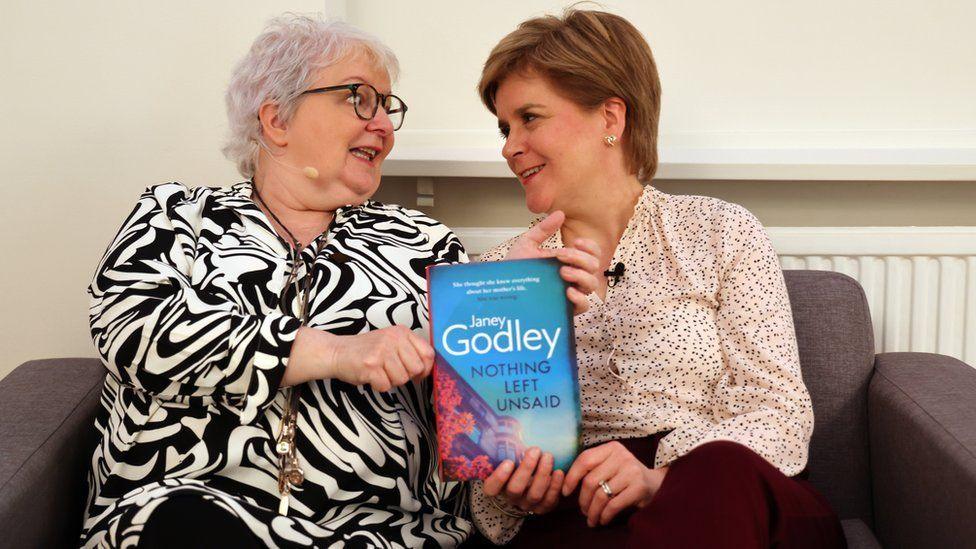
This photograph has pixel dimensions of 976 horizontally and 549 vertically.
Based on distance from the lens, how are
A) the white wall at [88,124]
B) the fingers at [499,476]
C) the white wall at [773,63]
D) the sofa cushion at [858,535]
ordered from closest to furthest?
the fingers at [499,476] → the sofa cushion at [858,535] → the white wall at [88,124] → the white wall at [773,63]

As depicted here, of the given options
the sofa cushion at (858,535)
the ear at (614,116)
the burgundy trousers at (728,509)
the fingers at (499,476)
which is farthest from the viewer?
the ear at (614,116)

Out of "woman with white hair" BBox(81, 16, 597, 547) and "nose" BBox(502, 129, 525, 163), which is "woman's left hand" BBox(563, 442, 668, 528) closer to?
"woman with white hair" BBox(81, 16, 597, 547)

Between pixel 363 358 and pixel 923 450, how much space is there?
0.90 meters

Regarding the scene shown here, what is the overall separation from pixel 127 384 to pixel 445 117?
1090 millimetres

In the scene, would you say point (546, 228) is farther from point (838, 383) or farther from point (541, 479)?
point (838, 383)

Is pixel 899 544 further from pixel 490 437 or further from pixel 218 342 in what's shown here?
pixel 218 342

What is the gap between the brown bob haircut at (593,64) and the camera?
61.5 inches

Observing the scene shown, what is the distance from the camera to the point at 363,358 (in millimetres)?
1279

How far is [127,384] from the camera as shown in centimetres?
140

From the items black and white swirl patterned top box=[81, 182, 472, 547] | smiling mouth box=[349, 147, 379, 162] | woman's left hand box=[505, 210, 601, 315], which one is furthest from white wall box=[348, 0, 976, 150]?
woman's left hand box=[505, 210, 601, 315]

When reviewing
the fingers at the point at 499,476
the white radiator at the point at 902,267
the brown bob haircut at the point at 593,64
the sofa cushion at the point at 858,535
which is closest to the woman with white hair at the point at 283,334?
the fingers at the point at 499,476

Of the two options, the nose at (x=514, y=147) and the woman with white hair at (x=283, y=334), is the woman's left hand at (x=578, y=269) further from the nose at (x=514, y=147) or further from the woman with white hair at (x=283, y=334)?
the nose at (x=514, y=147)

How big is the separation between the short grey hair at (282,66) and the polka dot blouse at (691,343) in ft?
2.03

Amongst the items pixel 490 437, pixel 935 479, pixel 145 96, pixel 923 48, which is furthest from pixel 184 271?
pixel 923 48
